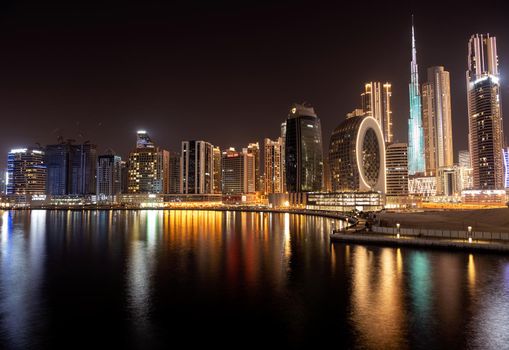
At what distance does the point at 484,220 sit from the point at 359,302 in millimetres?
48448

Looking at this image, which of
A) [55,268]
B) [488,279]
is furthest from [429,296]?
[55,268]

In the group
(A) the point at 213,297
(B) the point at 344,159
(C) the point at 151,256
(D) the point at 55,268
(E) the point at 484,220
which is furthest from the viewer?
(B) the point at 344,159

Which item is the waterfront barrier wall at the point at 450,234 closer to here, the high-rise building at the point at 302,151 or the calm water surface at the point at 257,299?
the calm water surface at the point at 257,299

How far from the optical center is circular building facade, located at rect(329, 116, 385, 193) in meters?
139

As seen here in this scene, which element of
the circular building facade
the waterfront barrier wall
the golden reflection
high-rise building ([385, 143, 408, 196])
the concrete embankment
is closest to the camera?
the golden reflection

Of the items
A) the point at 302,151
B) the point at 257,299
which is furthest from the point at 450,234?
the point at 302,151

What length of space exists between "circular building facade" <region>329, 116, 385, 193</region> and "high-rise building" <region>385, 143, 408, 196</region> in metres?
26.3

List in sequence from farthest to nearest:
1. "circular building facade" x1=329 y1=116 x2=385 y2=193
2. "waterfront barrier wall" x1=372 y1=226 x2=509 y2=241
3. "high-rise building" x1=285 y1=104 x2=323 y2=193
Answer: "high-rise building" x1=285 y1=104 x2=323 y2=193 → "circular building facade" x1=329 y1=116 x2=385 y2=193 → "waterfront barrier wall" x1=372 y1=226 x2=509 y2=241

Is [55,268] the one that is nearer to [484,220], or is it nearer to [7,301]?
[7,301]

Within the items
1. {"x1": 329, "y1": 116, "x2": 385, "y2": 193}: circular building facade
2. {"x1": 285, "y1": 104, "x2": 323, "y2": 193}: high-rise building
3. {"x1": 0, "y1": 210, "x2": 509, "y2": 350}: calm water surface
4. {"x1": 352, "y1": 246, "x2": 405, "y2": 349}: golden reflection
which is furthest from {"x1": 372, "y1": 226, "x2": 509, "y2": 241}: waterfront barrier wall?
{"x1": 285, "y1": 104, "x2": 323, "y2": 193}: high-rise building

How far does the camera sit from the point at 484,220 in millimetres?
62062

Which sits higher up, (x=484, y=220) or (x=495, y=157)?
(x=495, y=157)

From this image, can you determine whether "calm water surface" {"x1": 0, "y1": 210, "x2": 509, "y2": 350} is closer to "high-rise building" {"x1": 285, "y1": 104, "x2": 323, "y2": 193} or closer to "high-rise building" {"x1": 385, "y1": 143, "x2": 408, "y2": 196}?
"high-rise building" {"x1": 285, "y1": 104, "x2": 323, "y2": 193}

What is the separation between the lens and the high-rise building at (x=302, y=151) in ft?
557
